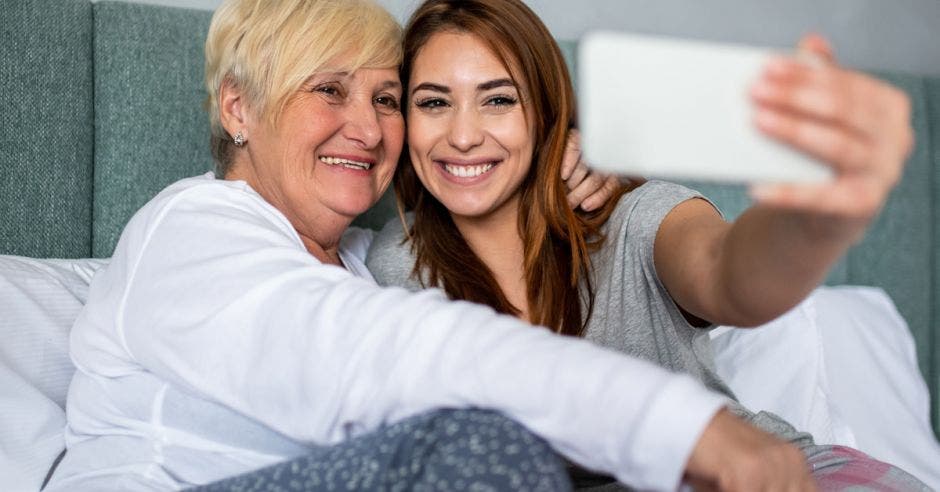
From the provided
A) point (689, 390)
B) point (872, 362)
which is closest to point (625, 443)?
point (689, 390)

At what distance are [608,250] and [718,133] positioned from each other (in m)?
0.75

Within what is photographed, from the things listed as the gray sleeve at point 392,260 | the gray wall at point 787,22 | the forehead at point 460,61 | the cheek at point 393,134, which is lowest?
the gray sleeve at point 392,260

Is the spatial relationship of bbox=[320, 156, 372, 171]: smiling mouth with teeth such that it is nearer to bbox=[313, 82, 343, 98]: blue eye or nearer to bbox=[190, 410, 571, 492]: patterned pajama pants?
bbox=[313, 82, 343, 98]: blue eye

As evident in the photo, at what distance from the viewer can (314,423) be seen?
0.87 metres

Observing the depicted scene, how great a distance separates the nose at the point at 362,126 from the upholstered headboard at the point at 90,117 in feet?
1.52

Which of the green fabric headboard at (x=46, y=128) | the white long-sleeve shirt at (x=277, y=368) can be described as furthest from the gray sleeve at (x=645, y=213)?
the green fabric headboard at (x=46, y=128)

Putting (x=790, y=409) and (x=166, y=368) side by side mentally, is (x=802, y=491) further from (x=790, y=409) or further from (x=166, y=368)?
(x=790, y=409)

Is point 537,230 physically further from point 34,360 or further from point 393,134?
point 34,360

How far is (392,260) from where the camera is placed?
1567 millimetres

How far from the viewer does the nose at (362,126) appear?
1.38 metres

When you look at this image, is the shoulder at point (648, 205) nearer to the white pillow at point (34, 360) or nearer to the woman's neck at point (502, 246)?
the woman's neck at point (502, 246)

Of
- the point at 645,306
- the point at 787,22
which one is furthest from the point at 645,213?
the point at 787,22

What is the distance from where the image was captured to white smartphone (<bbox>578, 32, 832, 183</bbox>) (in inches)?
23.4

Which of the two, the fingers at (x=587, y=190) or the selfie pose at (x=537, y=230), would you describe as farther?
the fingers at (x=587, y=190)
